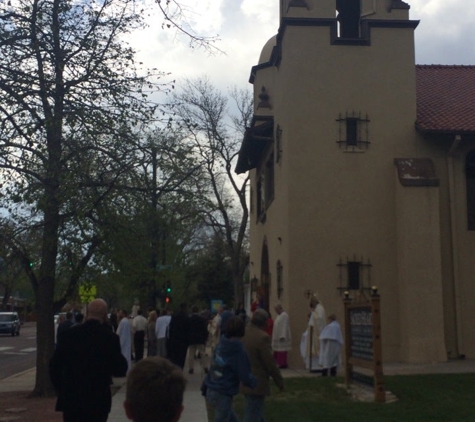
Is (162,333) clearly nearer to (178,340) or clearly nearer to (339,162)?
(178,340)

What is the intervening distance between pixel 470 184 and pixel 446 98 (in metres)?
3.69

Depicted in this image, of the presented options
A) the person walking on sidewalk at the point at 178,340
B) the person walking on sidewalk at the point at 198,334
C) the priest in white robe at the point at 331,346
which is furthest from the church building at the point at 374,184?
the person walking on sidewalk at the point at 178,340

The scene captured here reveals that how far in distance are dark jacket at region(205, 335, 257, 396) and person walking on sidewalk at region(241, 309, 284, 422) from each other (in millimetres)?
455

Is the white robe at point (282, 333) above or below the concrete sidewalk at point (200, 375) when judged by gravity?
above

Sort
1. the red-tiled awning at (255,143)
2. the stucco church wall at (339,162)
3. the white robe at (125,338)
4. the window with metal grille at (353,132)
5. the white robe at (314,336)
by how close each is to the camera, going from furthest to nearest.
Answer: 1. the red-tiled awning at (255,143)
2. the window with metal grille at (353,132)
3. the stucco church wall at (339,162)
4. the white robe at (314,336)
5. the white robe at (125,338)

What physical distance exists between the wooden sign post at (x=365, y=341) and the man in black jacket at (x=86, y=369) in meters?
6.86

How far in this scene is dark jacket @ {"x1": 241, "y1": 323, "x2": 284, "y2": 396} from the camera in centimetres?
862

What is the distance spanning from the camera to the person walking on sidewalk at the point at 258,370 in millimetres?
8609

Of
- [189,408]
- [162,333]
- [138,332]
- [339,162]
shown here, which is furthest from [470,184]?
[189,408]

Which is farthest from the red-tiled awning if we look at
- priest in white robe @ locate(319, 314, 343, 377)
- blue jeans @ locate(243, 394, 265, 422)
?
blue jeans @ locate(243, 394, 265, 422)

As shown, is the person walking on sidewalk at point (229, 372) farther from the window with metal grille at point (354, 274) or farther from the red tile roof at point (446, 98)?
the red tile roof at point (446, 98)

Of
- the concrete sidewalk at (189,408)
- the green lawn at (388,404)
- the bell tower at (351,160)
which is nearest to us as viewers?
the green lawn at (388,404)

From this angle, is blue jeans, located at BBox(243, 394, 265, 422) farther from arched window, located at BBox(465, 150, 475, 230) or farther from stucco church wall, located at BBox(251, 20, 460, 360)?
arched window, located at BBox(465, 150, 475, 230)

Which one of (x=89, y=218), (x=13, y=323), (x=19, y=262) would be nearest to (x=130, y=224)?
(x=89, y=218)
